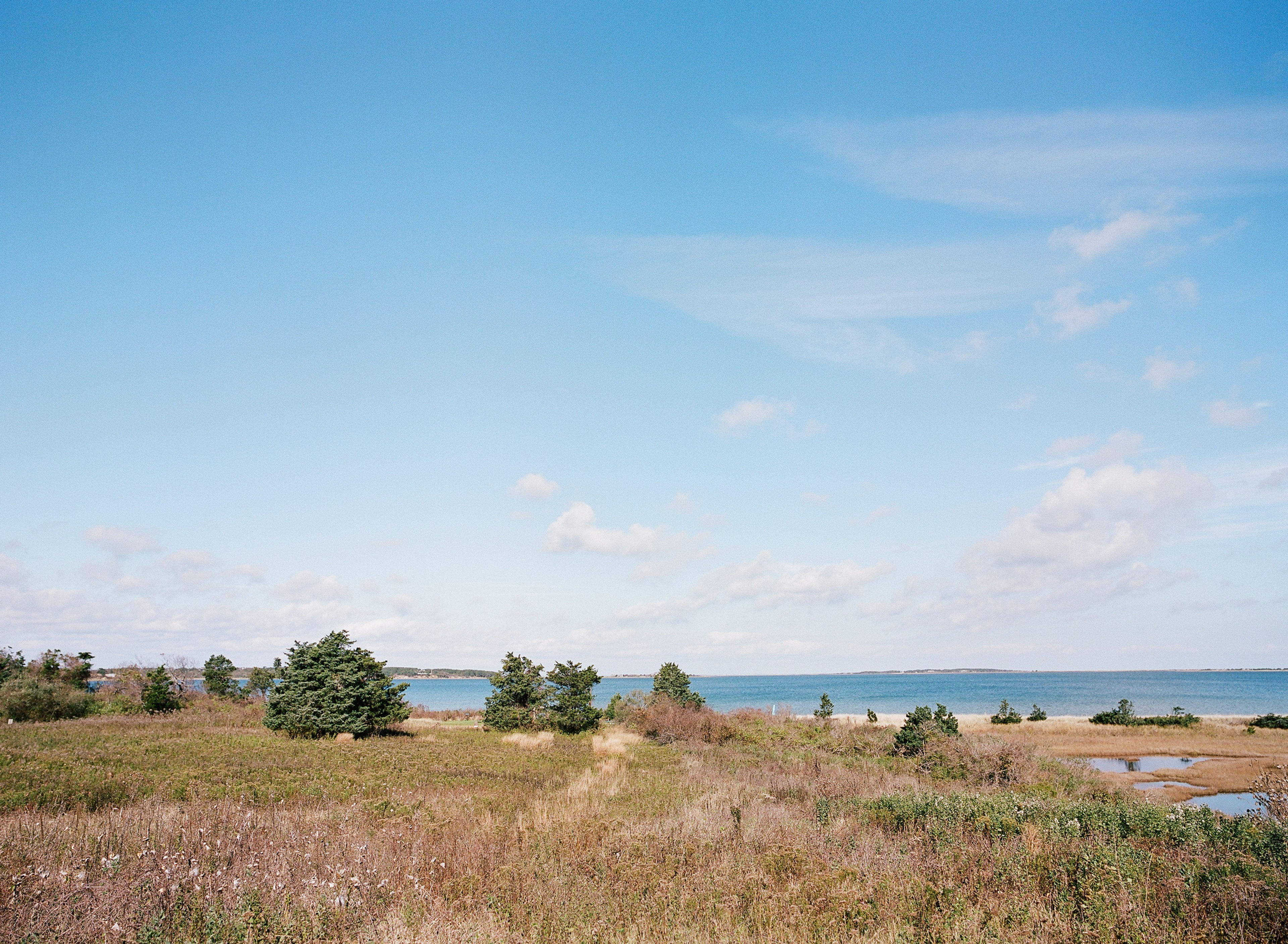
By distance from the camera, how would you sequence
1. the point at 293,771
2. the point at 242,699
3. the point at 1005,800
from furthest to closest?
1. the point at 242,699
2. the point at 293,771
3. the point at 1005,800

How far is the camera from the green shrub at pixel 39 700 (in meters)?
34.5

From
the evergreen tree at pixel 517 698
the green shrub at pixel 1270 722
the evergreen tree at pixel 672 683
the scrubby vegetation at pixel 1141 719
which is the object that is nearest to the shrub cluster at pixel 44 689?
the evergreen tree at pixel 517 698

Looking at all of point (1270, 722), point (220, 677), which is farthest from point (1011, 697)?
point (220, 677)

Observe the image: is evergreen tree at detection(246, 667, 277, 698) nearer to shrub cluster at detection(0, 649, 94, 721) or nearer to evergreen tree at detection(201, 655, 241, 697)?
evergreen tree at detection(201, 655, 241, 697)

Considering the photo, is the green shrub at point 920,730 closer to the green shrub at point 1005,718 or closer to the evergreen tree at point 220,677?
the green shrub at point 1005,718

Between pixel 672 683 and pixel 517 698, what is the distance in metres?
10.3

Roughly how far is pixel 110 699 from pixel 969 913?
5285 centimetres

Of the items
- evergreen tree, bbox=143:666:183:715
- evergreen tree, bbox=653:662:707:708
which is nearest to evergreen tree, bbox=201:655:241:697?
evergreen tree, bbox=143:666:183:715

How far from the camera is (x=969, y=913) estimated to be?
283 inches

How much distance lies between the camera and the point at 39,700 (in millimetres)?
35469

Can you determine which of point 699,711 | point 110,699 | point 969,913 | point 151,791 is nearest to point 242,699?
point 110,699

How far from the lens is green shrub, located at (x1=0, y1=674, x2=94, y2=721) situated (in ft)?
113

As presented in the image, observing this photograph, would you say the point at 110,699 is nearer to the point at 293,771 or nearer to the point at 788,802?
the point at 293,771

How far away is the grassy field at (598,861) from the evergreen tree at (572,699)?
2222cm
